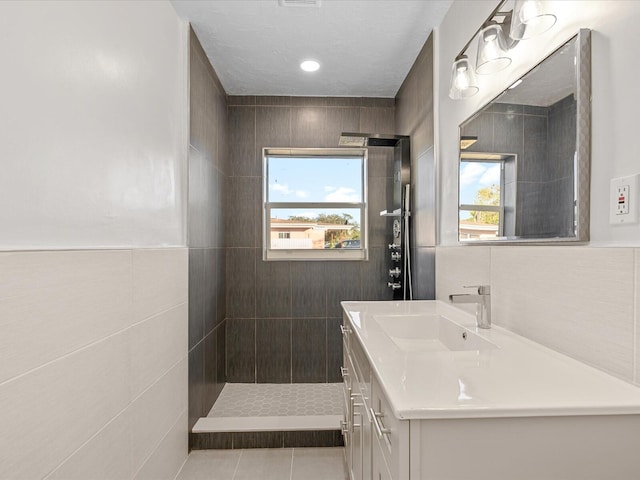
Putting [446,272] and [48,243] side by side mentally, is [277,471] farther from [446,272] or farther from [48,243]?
[48,243]

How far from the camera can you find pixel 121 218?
1.49 m

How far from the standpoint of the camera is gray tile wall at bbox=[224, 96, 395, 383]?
326 cm

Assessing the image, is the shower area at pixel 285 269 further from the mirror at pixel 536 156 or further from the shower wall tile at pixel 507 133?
the shower wall tile at pixel 507 133

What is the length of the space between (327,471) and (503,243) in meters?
1.59

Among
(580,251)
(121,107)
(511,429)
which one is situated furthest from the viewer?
(121,107)

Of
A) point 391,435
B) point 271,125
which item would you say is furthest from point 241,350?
point 391,435

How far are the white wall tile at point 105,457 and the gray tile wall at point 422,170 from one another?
5.67 ft

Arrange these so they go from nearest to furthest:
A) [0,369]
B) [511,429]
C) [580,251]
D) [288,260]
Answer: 1. [511,429]
2. [0,369]
3. [580,251]
4. [288,260]

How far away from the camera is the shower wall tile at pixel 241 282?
3.25 m

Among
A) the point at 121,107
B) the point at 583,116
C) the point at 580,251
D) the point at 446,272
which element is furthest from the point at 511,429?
the point at 121,107

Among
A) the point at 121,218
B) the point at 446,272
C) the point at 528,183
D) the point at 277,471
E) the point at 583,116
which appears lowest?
the point at 277,471

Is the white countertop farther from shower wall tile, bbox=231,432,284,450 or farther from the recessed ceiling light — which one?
the recessed ceiling light

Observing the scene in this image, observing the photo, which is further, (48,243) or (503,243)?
(503,243)

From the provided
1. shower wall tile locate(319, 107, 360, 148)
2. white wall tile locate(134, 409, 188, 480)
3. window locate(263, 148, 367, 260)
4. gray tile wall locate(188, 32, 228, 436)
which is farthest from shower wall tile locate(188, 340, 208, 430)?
shower wall tile locate(319, 107, 360, 148)
